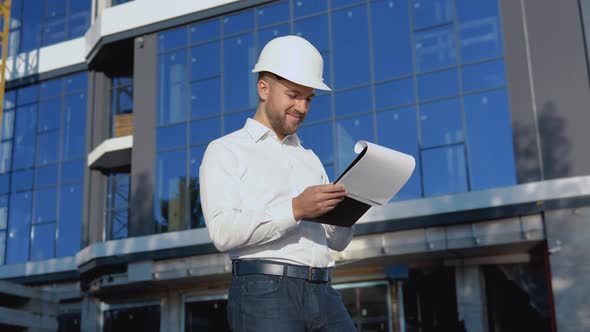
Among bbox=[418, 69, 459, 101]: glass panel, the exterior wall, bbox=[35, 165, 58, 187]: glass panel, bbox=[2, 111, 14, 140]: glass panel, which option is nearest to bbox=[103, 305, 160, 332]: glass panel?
bbox=[35, 165, 58, 187]: glass panel

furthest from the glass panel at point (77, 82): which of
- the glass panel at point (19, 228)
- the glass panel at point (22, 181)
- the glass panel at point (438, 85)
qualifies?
the glass panel at point (438, 85)

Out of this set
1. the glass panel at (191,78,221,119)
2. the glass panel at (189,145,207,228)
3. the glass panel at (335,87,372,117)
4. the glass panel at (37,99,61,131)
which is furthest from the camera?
the glass panel at (37,99,61,131)

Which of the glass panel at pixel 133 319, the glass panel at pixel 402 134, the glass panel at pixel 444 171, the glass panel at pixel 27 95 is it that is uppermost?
the glass panel at pixel 27 95

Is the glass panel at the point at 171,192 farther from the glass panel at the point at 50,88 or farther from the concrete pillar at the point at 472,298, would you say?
the concrete pillar at the point at 472,298

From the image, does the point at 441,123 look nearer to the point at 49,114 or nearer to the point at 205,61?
the point at 205,61

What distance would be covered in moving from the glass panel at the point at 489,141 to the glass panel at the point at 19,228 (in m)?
15.3

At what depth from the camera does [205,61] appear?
2208 centimetres

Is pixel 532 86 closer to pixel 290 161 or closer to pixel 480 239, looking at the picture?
pixel 480 239

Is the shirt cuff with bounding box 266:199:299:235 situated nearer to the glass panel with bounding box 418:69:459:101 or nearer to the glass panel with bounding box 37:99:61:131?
the glass panel with bounding box 418:69:459:101

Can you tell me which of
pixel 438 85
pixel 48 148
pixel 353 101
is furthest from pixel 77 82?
pixel 438 85

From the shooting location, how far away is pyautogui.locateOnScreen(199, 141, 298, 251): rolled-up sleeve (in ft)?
10.6

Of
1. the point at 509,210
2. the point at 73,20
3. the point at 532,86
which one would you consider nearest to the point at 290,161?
the point at 509,210

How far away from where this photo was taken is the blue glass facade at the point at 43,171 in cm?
2578

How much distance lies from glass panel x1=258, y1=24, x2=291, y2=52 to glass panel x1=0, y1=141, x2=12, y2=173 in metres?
10.8
